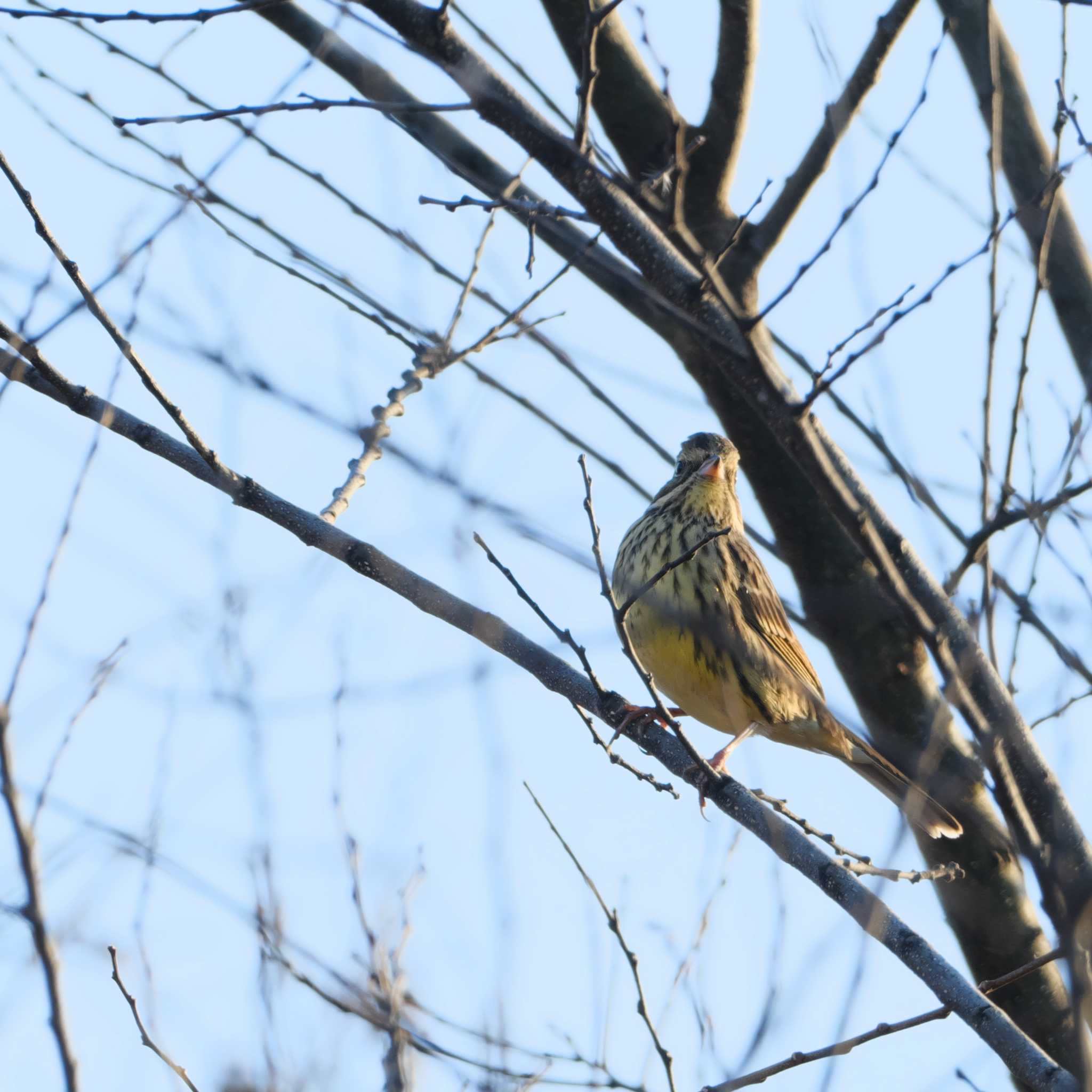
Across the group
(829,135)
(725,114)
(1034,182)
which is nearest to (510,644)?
(829,135)

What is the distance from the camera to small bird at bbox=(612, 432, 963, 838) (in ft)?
17.2

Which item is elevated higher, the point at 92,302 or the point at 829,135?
the point at 829,135

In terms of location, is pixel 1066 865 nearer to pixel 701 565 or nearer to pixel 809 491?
pixel 809 491

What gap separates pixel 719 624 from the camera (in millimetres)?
4930

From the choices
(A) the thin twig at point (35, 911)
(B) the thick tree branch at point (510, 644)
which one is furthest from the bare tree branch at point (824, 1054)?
(A) the thin twig at point (35, 911)

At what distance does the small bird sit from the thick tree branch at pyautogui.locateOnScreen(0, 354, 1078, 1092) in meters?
1.31

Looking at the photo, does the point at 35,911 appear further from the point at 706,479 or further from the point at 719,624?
the point at 706,479

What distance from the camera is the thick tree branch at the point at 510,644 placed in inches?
118

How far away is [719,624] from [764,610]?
1.06m

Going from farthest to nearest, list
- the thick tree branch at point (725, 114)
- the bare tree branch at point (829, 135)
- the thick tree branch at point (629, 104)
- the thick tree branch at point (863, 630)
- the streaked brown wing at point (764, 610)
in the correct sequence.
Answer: the streaked brown wing at point (764, 610) < the thick tree branch at point (629, 104) < the thick tree branch at point (725, 114) < the thick tree branch at point (863, 630) < the bare tree branch at point (829, 135)

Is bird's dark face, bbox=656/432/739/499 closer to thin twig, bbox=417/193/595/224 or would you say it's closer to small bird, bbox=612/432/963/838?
small bird, bbox=612/432/963/838

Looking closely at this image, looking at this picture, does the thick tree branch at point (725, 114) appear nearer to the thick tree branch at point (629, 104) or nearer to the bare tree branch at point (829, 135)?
the thick tree branch at point (629, 104)

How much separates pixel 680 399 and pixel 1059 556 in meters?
1.45

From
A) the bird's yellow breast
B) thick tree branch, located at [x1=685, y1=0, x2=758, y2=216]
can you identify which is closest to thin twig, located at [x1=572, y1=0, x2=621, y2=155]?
thick tree branch, located at [x1=685, y1=0, x2=758, y2=216]
